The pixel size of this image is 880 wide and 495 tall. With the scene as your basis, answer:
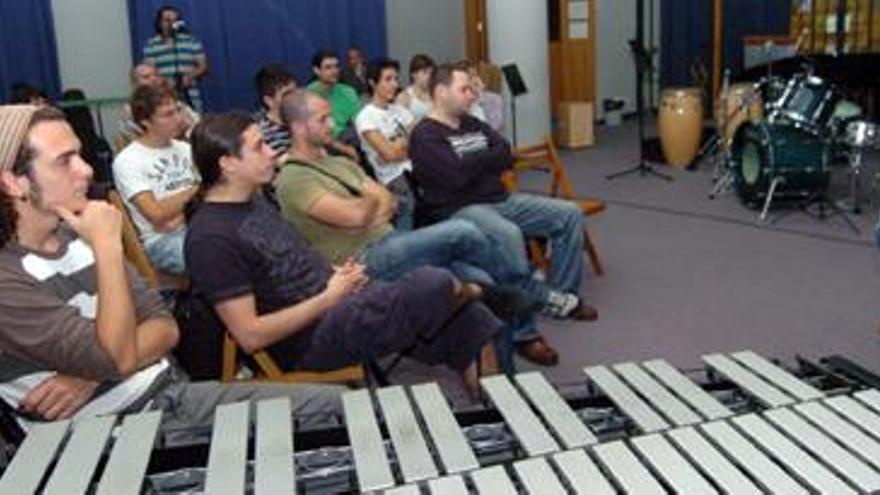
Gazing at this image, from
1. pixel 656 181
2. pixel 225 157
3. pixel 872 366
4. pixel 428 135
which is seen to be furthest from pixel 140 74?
pixel 872 366

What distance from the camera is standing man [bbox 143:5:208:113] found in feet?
23.7

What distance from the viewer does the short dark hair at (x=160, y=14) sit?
726 cm

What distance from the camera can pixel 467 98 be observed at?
4375 millimetres

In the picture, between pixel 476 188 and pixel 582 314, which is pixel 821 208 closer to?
pixel 582 314

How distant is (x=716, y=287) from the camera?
4.74 metres

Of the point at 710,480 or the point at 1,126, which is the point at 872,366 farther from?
the point at 1,126

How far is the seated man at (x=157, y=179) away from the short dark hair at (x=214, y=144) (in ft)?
3.11

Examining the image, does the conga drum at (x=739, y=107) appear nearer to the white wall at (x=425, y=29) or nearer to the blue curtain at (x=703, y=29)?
the blue curtain at (x=703, y=29)

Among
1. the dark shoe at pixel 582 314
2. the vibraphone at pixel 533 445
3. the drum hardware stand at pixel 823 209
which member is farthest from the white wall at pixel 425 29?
the vibraphone at pixel 533 445

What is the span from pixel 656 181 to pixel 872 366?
4132 millimetres

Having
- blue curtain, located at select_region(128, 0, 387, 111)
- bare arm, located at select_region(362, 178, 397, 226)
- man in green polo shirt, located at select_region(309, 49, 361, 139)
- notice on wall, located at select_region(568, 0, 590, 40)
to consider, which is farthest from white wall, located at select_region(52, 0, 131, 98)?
bare arm, located at select_region(362, 178, 397, 226)

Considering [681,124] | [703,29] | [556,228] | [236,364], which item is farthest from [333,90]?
[703,29]

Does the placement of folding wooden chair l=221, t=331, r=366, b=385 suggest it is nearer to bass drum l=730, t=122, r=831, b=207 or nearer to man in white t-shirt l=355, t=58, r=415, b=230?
man in white t-shirt l=355, t=58, r=415, b=230

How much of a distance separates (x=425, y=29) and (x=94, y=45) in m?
3.42
